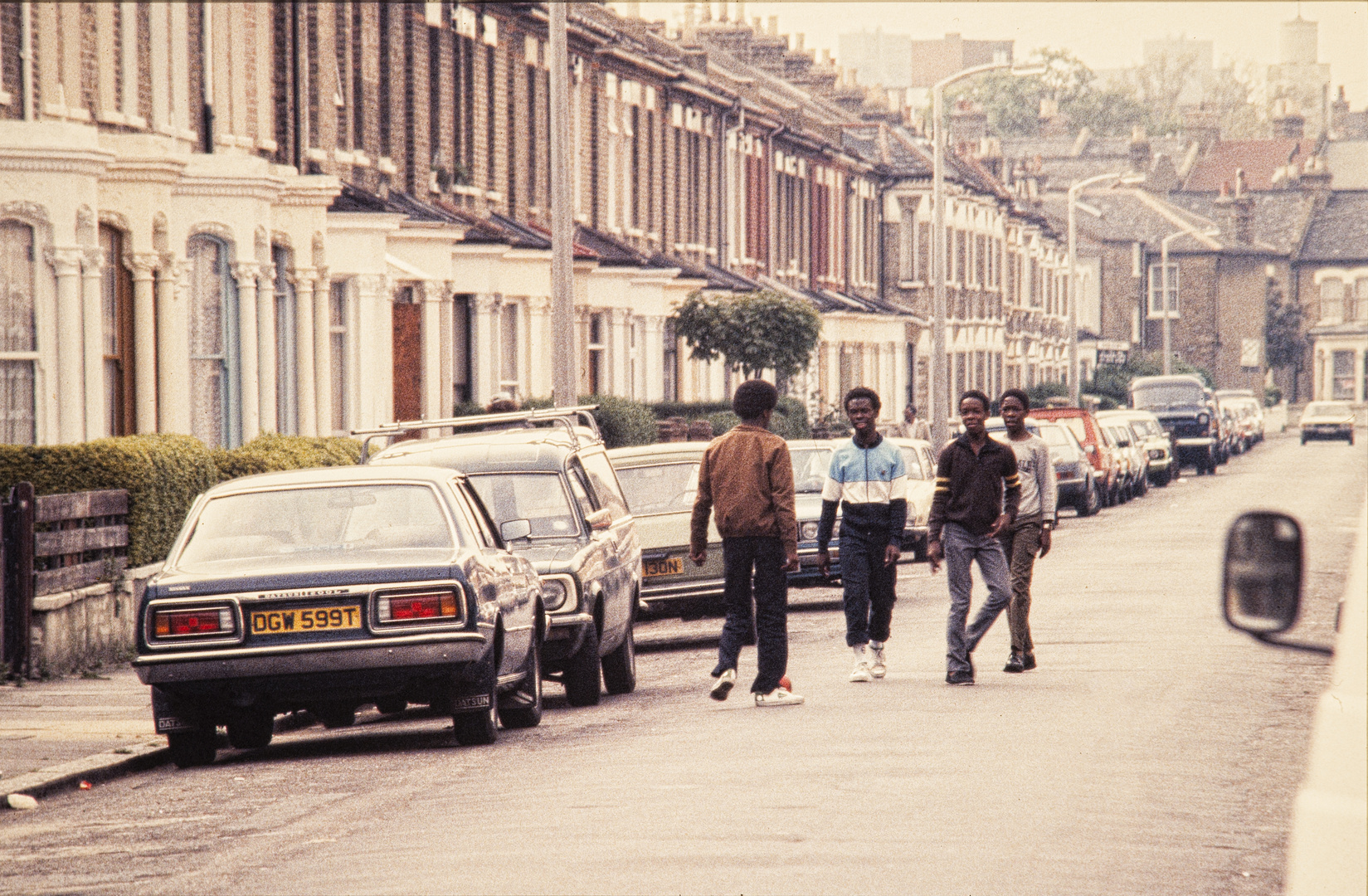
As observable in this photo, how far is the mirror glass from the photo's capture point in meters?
4.18

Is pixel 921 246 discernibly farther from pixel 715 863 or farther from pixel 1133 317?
pixel 715 863

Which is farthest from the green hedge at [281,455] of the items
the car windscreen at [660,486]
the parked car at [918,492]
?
the parked car at [918,492]

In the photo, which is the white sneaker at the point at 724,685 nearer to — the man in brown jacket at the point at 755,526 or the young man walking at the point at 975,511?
the man in brown jacket at the point at 755,526

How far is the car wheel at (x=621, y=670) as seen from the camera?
14.9m

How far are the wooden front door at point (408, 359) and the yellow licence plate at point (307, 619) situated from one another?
1975 centimetres

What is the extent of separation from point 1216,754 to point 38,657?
27.9 ft

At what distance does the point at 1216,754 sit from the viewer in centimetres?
1130

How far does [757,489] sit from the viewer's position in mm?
13180

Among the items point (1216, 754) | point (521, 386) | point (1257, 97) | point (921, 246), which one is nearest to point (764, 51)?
point (921, 246)

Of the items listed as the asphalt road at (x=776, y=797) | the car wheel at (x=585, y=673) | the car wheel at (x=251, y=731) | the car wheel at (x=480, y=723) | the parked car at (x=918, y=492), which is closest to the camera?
the asphalt road at (x=776, y=797)

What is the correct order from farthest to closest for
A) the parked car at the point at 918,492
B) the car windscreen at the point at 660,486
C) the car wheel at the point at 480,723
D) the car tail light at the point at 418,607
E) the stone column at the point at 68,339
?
the parked car at the point at 918,492, the car windscreen at the point at 660,486, the stone column at the point at 68,339, the car wheel at the point at 480,723, the car tail light at the point at 418,607

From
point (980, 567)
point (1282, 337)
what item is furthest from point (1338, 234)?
point (980, 567)

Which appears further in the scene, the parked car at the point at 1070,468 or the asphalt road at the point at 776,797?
the parked car at the point at 1070,468

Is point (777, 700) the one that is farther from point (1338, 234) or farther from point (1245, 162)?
point (1245, 162)
